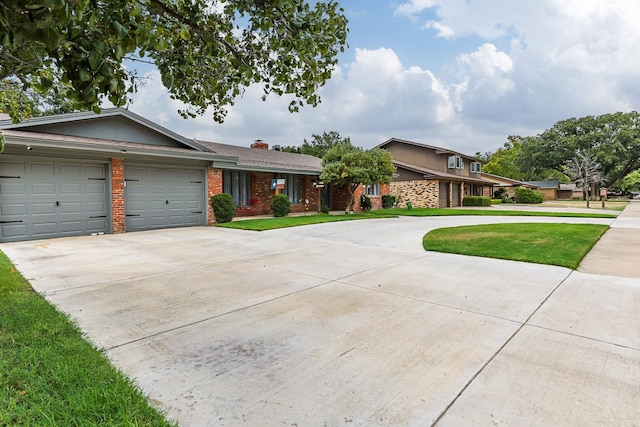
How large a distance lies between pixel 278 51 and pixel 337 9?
2.71 ft

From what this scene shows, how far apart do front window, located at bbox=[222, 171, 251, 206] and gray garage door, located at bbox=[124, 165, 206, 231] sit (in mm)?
2964

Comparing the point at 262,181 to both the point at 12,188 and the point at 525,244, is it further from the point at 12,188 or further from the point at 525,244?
the point at 525,244

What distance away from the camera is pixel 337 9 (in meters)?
3.89

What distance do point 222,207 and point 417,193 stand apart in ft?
59.4

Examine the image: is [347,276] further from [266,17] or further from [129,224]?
[129,224]

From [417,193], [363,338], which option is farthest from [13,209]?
[417,193]

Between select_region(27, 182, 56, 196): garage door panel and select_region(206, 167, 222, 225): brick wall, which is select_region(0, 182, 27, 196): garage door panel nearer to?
select_region(27, 182, 56, 196): garage door panel

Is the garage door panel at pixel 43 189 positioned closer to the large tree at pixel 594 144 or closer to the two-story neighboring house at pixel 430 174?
the two-story neighboring house at pixel 430 174

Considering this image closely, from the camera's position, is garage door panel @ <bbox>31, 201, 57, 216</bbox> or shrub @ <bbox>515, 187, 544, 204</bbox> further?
shrub @ <bbox>515, 187, 544, 204</bbox>

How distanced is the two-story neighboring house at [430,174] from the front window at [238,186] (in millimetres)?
11521

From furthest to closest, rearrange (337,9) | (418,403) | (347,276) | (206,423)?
(347,276) < (337,9) < (418,403) < (206,423)

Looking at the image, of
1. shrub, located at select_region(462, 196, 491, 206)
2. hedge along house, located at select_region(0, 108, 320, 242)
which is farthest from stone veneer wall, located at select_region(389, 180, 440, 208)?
hedge along house, located at select_region(0, 108, 320, 242)

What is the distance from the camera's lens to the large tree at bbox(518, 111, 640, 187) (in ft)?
133

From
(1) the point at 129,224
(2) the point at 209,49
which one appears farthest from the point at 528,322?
(1) the point at 129,224
